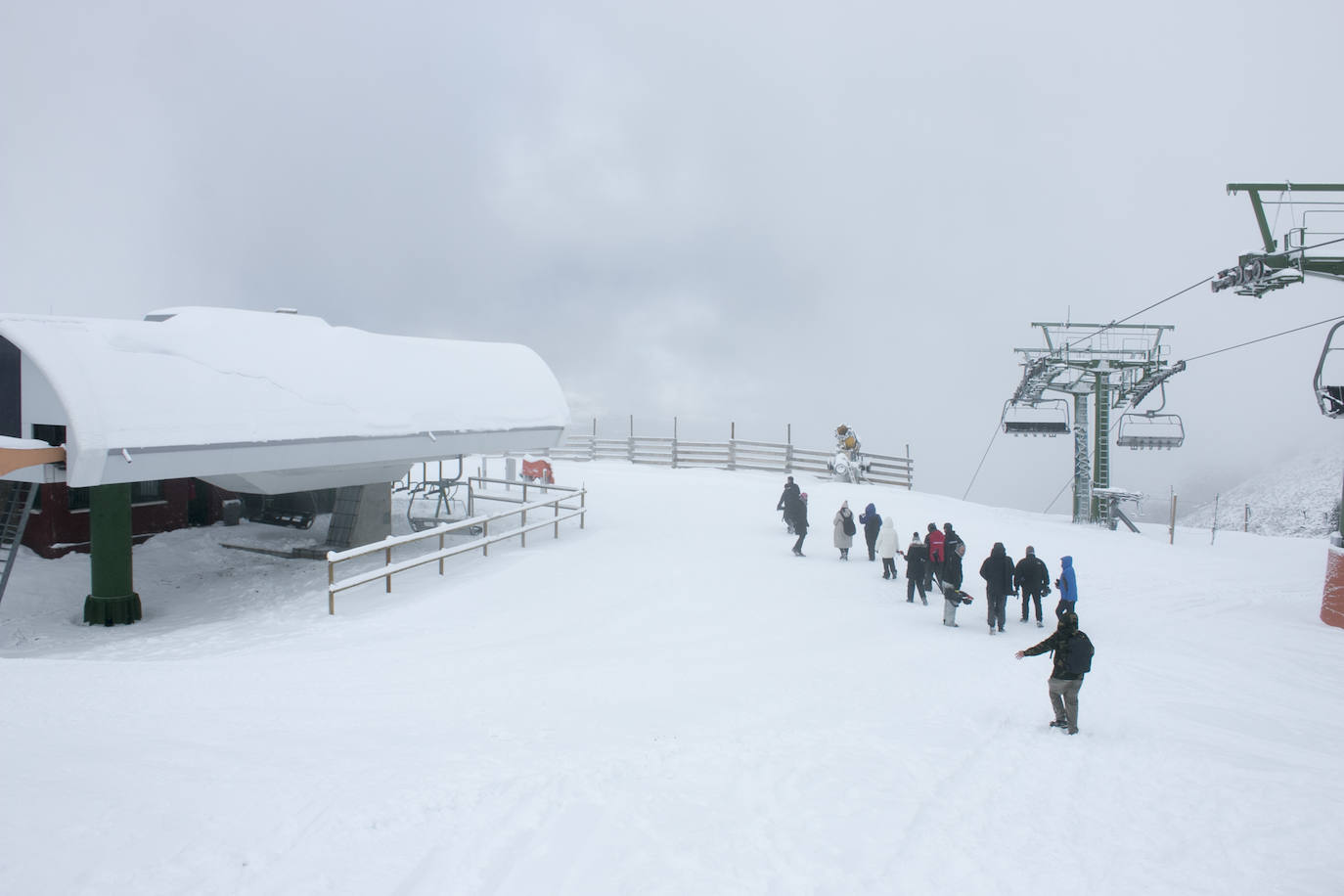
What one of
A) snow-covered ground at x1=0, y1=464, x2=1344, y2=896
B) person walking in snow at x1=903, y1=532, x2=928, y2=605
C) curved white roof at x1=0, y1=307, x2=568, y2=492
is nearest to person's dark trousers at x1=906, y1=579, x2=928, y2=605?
person walking in snow at x1=903, y1=532, x2=928, y2=605

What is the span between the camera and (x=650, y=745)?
6996mm

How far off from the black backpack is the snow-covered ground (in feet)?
2.44

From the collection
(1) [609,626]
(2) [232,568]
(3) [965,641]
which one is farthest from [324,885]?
(2) [232,568]

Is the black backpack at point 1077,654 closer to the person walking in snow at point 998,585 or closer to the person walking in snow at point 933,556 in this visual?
the person walking in snow at point 998,585

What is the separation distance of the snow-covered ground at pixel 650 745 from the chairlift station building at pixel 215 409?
258 cm

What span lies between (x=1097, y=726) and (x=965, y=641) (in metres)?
3.30

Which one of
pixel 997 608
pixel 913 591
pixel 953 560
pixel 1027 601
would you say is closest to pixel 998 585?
pixel 997 608

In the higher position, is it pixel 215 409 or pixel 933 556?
pixel 215 409

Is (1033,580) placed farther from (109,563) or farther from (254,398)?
(109,563)

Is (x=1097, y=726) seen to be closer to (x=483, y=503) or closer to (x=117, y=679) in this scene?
(x=117, y=679)

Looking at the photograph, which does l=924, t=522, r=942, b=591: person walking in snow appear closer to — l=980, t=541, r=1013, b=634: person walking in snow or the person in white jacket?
the person in white jacket

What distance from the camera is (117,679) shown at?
851cm

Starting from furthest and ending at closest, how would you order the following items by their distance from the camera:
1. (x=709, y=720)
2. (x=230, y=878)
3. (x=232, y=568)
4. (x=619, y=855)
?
(x=232, y=568) → (x=709, y=720) → (x=619, y=855) → (x=230, y=878)

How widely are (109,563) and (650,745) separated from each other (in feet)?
40.0
